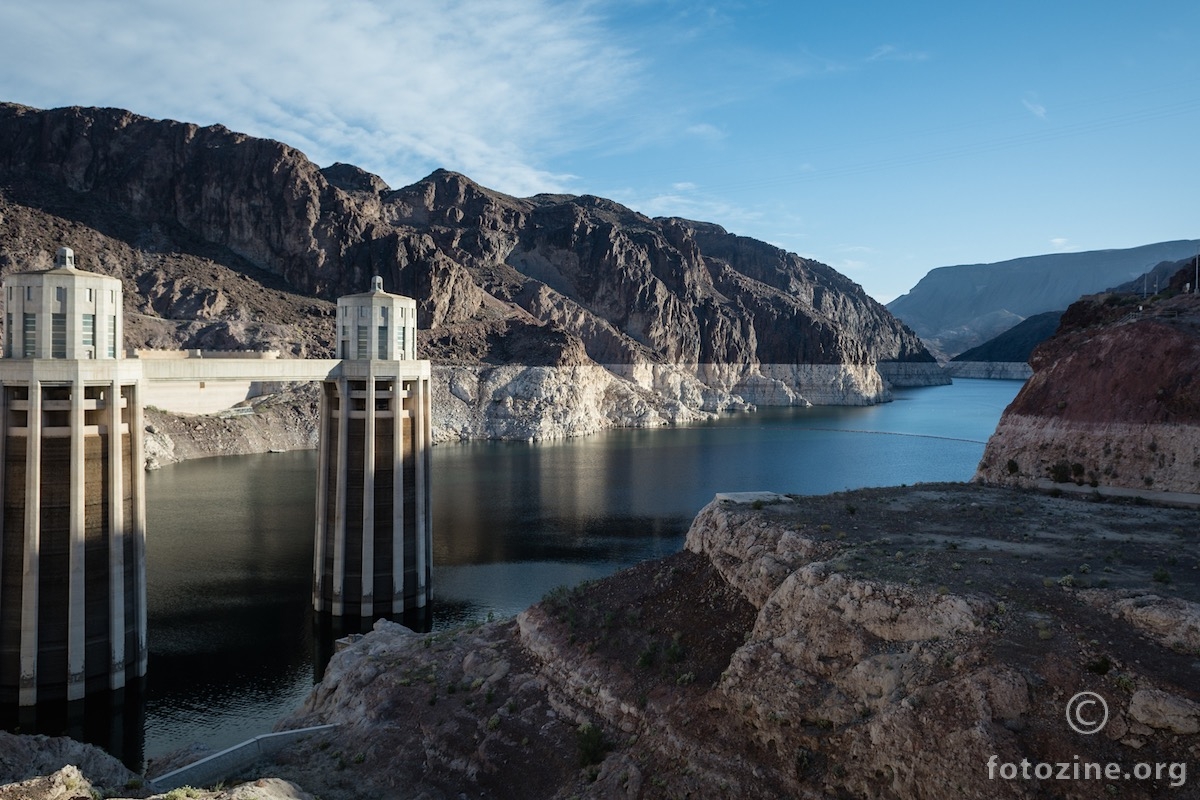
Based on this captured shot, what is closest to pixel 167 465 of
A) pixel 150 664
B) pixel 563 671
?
pixel 150 664

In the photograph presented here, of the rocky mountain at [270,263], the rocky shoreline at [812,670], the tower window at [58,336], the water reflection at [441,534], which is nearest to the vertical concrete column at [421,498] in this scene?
the water reflection at [441,534]

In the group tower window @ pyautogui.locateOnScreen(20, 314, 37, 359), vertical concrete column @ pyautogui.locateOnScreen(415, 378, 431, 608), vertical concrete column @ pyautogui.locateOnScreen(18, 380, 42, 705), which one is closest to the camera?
vertical concrete column @ pyautogui.locateOnScreen(18, 380, 42, 705)

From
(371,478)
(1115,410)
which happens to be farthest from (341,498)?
(1115,410)

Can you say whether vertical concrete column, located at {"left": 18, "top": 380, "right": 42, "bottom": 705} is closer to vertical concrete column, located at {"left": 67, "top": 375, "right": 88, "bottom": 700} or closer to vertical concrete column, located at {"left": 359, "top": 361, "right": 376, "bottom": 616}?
vertical concrete column, located at {"left": 67, "top": 375, "right": 88, "bottom": 700}

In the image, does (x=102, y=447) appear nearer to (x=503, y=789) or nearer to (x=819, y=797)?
(x=503, y=789)

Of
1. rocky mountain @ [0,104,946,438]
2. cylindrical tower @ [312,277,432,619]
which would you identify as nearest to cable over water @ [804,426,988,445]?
rocky mountain @ [0,104,946,438]
